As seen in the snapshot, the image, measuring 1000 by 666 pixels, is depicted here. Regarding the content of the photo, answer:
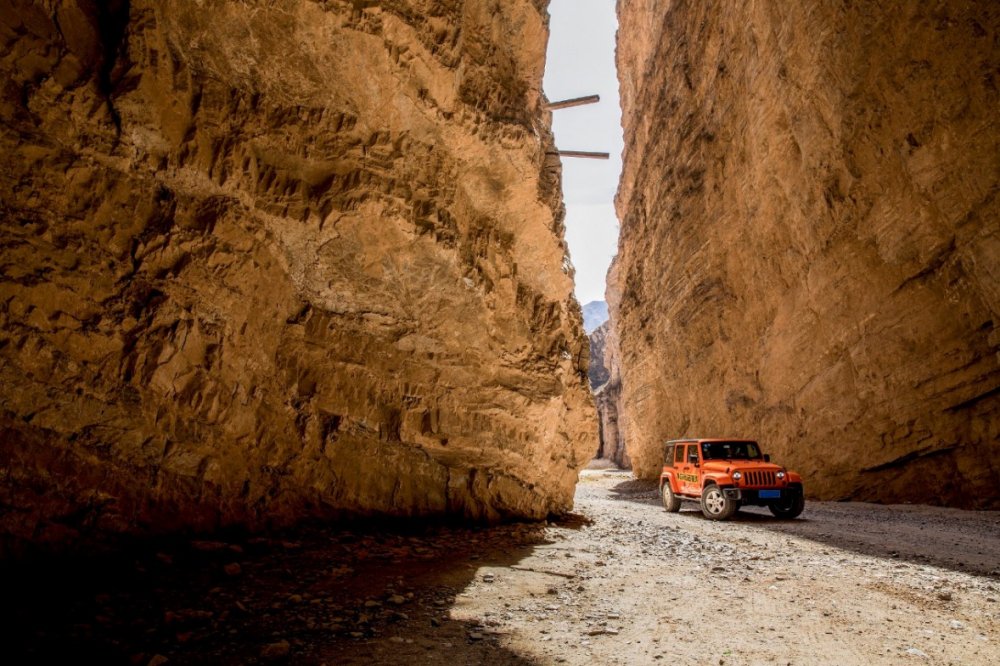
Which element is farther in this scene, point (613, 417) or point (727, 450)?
point (613, 417)

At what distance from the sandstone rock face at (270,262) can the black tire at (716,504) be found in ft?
14.4

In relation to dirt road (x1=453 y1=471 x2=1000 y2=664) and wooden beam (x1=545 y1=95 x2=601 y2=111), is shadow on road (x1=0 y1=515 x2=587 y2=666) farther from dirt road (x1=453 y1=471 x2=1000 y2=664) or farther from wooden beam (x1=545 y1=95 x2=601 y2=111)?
wooden beam (x1=545 y1=95 x2=601 y2=111)

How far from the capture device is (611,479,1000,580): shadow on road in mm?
6094

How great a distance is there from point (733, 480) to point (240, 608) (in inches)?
376

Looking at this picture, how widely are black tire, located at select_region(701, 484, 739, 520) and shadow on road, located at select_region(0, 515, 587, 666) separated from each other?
718 centimetres

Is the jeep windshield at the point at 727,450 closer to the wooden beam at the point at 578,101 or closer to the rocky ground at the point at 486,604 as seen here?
the rocky ground at the point at 486,604

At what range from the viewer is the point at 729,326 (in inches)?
825

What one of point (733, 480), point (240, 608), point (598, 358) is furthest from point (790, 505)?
point (598, 358)

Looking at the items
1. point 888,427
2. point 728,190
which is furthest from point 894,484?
point 728,190

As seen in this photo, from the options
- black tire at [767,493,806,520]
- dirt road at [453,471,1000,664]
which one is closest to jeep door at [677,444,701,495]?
black tire at [767,493,806,520]

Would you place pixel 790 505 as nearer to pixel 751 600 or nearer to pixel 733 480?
pixel 733 480

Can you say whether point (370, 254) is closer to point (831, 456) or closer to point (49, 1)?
point (49, 1)

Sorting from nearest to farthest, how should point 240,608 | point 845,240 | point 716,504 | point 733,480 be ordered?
point 240,608
point 733,480
point 716,504
point 845,240

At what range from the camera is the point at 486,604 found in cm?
409
